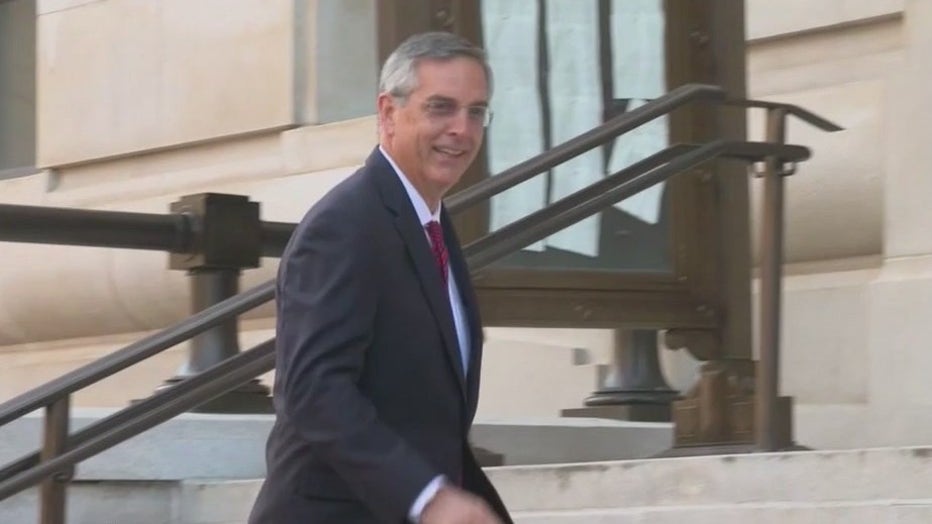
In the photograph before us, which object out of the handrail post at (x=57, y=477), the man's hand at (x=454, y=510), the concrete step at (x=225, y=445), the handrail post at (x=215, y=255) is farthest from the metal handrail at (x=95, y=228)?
the man's hand at (x=454, y=510)

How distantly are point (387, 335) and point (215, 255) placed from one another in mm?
4244

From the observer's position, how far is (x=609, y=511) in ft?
20.0

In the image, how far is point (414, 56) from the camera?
12.0ft

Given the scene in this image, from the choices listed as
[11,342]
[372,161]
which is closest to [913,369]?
[372,161]

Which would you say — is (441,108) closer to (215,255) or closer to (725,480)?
(725,480)

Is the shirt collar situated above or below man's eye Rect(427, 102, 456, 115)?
below

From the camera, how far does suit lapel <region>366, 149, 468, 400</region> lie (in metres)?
3.67

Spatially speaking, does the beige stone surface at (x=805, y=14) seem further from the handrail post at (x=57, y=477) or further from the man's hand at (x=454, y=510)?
the man's hand at (x=454, y=510)

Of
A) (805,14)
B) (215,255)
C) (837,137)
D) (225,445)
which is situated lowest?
(225,445)

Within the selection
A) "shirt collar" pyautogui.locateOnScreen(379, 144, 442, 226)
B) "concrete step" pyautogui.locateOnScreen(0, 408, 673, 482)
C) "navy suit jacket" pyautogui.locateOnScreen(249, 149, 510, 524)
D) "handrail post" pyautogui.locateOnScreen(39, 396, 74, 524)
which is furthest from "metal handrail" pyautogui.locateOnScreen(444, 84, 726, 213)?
"navy suit jacket" pyautogui.locateOnScreen(249, 149, 510, 524)

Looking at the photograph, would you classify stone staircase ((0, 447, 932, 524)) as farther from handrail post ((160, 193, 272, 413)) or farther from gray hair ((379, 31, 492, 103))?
gray hair ((379, 31, 492, 103))

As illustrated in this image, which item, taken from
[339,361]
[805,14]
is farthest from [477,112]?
[805,14]

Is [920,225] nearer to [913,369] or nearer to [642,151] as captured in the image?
[913,369]

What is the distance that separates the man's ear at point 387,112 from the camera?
3695 millimetres
